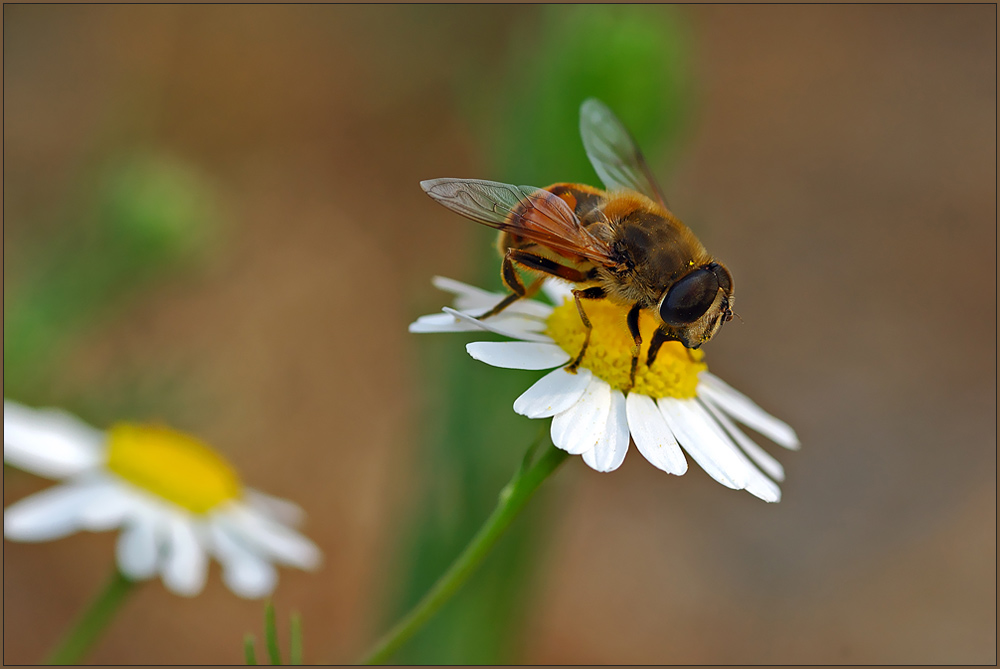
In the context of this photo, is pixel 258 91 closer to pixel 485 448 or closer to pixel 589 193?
pixel 485 448

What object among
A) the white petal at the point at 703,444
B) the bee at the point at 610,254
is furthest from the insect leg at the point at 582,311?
the white petal at the point at 703,444

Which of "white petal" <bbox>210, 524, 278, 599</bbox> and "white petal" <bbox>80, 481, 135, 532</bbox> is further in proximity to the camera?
"white petal" <bbox>210, 524, 278, 599</bbox>

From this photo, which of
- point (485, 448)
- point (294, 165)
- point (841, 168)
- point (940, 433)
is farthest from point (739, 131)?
point (485, 448)

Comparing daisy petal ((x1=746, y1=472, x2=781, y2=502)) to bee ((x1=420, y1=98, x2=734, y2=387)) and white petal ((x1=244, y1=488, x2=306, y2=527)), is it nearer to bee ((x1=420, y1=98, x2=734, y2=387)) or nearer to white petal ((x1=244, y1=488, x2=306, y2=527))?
bee ((x1=420, y1=98, x2=734, y2=387))

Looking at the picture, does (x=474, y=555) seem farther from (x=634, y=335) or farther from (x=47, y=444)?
(x=47, y=444)

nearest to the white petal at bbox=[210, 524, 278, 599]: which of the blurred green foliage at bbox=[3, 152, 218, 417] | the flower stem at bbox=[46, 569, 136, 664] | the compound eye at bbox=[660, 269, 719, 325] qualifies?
the flower stem at bbox=[46, 569, 136, 664]

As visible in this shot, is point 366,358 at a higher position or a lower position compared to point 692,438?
lower

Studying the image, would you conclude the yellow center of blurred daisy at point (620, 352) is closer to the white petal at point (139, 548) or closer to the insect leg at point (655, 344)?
the insect leg at point (655, 344)
